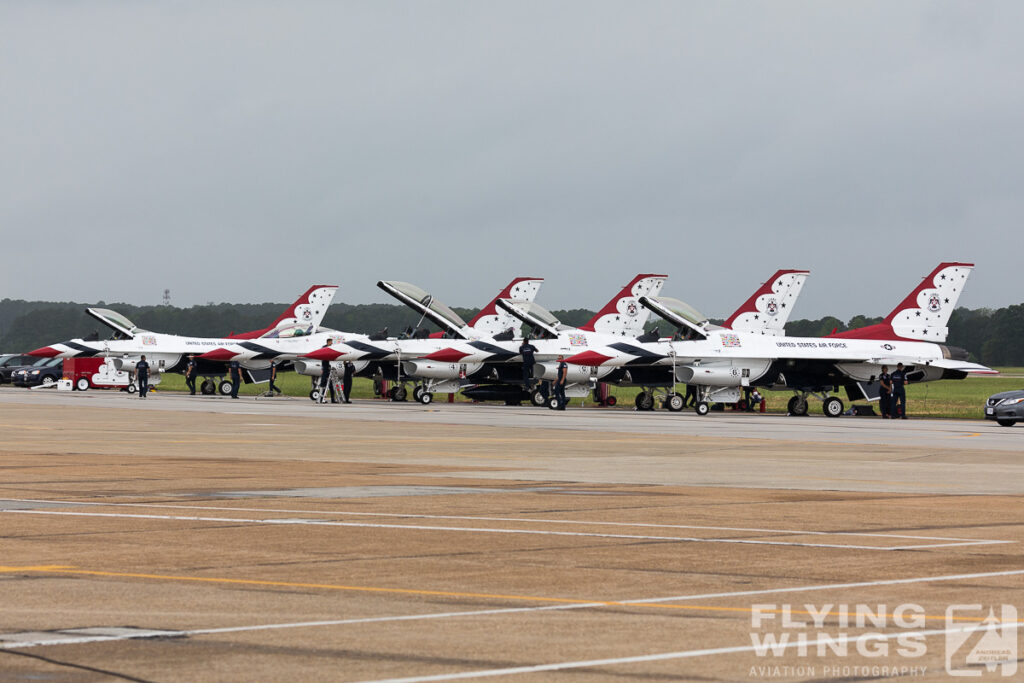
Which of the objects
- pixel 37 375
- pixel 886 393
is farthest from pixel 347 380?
pixel 37 375

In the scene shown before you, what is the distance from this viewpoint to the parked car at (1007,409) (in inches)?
1432

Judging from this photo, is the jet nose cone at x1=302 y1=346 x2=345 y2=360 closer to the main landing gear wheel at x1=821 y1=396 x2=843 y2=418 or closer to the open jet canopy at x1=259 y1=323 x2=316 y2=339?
the open jet canopy at x1=259 y1=323 x2=316 y2=339

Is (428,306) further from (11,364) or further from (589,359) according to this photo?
(11,364)

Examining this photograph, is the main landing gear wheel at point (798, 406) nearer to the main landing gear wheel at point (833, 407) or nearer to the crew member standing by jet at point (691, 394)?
the main landing gear wheel at point (833, 407)

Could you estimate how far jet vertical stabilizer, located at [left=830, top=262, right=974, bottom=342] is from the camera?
1897 inches

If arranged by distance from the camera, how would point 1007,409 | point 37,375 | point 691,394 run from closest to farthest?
point 1007,409 → point 691,394 → point 37,375

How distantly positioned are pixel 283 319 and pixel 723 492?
49.2m

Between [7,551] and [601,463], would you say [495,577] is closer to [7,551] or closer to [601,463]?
[7,551]

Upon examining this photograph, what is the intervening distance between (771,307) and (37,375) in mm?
42981

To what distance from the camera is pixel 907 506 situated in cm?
1389

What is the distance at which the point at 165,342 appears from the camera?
206 feet

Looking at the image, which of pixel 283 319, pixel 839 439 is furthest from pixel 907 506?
pixel 283 319

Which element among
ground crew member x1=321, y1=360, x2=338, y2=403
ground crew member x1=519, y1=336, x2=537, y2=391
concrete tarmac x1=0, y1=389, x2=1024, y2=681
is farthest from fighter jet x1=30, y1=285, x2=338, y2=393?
concrete tarmac x1=0, y1=389, x2=1024, y2=681

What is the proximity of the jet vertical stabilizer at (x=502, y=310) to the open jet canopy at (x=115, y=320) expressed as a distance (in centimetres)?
1780
